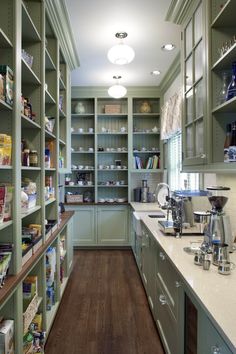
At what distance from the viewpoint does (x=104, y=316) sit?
2.79 meters

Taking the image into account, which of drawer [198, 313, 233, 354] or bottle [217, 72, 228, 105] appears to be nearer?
drawer [198, 313, 233, 354]

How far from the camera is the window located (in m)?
3.73

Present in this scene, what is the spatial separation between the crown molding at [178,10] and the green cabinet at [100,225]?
3.21 meters

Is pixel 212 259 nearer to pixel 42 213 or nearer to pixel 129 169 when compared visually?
pixel 42 213

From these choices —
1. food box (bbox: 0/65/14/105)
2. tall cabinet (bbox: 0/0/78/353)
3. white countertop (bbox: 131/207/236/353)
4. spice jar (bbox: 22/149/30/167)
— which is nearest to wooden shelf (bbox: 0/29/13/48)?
tall cabinet (bbox: 0/0/78/353)

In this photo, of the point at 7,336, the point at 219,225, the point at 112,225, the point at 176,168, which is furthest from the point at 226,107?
the point at 112,225

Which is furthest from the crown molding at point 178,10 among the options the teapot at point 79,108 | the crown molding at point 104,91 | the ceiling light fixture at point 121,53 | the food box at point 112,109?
the teapot at point 79,108

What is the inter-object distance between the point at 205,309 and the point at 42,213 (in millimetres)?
1545

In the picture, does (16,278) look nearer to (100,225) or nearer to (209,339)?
(209,339)

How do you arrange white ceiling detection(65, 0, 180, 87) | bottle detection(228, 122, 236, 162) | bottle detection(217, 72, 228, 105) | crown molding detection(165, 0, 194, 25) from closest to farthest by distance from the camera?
bottle detection(228, 122, 236, 162), bottle detection(217, 72, 228, 105), crown molding detection(165, 0, 194, 25), white ceiling detection(65, 0, 180, 87)

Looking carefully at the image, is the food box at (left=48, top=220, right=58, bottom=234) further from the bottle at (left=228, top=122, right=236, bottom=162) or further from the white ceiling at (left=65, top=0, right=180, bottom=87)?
the white ceiling at (left=65, top=0, right=180, bottom=87)

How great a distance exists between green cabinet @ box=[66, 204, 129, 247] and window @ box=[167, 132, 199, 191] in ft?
3.41

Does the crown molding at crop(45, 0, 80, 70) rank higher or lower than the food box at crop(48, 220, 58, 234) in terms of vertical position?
higher

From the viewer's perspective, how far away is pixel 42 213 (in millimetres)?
2314
